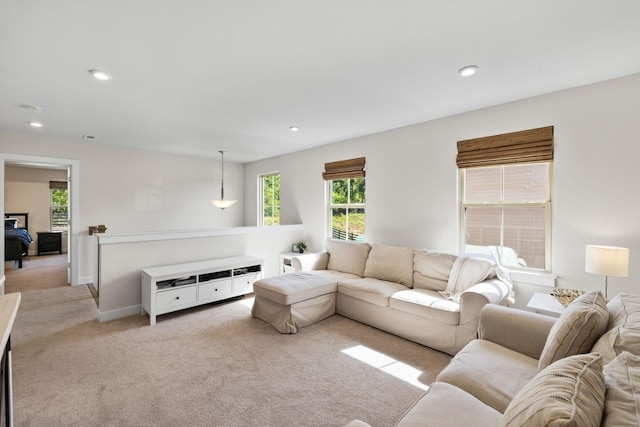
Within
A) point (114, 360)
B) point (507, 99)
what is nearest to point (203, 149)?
point (114, 360)

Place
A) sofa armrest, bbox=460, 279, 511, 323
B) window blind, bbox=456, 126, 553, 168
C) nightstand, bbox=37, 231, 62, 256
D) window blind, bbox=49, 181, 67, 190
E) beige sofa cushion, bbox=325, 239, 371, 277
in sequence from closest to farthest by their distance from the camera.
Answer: sofa armrest, bbox=460, 279, 511, 323
window blind, bbox=456, 126, 553, 168
beige sofa cushion, bbox=325, 239, 371, 277
nightstand, bbox=37, 231, 62, 256
window blind, bbox=49, 181, 67, 190

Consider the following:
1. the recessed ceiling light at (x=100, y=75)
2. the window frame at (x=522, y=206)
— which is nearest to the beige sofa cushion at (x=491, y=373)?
the window frame at (x=522, y=206)

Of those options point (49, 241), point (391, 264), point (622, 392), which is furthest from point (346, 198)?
point (49, 241)

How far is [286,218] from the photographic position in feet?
19.4

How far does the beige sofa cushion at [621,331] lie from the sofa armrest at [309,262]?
124 inches

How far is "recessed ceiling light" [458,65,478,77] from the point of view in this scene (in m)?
2.30

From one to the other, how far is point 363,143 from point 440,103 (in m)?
1.55

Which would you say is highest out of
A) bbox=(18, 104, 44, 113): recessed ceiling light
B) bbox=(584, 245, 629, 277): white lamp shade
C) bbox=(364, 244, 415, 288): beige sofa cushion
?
bbox=(18, 104, 44, 113): recessed ceiling light

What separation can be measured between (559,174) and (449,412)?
8.85ft

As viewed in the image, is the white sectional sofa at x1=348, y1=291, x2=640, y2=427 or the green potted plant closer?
the white sectional sofa at x1=348, y1=291, x2=640, y2=427

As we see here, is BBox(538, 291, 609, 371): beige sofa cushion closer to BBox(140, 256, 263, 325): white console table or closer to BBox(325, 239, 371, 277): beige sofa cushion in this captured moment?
BBox(325, 239, 371, 277): beige sofa cushion

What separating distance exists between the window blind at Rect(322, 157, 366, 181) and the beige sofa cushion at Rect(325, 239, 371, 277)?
3.70 ft

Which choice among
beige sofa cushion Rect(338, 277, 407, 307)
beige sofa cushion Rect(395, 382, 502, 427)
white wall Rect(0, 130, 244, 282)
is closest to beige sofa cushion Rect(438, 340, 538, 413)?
beige sofa cushion Rect(395, 382, 502, 427)

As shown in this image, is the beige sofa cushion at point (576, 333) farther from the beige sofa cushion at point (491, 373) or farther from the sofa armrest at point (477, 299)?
the sofa armrest at point (477, 299)
